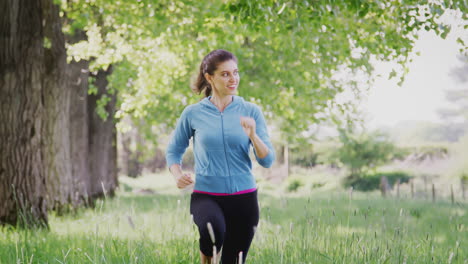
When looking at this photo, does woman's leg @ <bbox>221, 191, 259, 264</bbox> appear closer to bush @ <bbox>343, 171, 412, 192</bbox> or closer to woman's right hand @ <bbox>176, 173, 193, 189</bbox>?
woman's right hand @ <bbox>176, 173, 193, 189</bbox>

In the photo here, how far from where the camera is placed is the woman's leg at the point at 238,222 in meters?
3.68

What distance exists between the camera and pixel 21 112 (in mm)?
7562

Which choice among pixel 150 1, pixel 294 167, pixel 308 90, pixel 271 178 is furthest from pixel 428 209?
pixel 271 178

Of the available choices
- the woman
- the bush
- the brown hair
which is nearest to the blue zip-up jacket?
the woman

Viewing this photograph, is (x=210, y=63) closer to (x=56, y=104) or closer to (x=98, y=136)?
(x=56, y=104)

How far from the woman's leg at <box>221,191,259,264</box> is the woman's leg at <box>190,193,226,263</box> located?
0.37 ft

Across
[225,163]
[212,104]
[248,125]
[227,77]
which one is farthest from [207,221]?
[227,77]

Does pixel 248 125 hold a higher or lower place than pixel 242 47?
lower

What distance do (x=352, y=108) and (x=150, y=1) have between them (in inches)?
371

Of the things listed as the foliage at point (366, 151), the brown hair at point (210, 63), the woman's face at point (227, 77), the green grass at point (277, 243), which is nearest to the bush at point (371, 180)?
the foliage at point (366, 151)

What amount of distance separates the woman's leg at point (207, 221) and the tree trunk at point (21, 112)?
459cm

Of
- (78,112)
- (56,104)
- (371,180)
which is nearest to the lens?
(56,104)

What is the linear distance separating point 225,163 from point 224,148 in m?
0.11

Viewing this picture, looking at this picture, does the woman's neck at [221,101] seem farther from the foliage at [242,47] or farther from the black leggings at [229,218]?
the foliage at [242,47]
